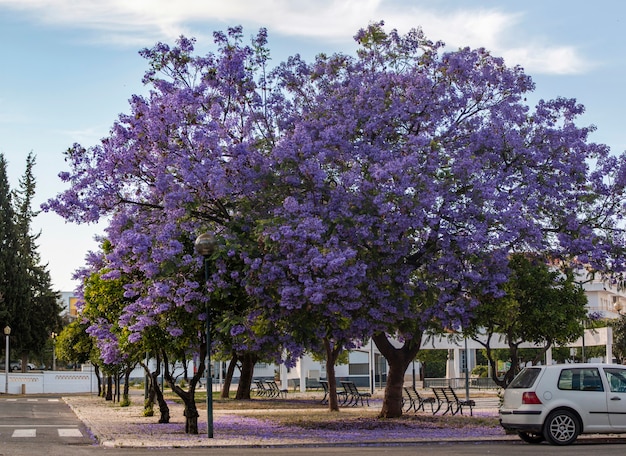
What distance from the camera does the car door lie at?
61.6 ft

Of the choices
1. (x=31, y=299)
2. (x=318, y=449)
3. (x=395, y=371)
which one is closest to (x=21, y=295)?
(x=31, y=299)

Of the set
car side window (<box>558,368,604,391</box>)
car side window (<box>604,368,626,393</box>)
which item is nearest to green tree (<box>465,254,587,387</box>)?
car side window (<box>604,368,626,393</box>)

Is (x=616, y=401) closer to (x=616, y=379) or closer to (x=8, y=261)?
(x=616, y=379)

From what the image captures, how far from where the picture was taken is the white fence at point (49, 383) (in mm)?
64188

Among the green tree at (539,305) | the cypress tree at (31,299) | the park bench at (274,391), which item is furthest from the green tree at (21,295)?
the green tree at (539,305)

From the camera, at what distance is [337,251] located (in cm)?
2081

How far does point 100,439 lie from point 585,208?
13.7m

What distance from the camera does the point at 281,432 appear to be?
23094 mm

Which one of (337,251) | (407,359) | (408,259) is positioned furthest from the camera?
(407,359)

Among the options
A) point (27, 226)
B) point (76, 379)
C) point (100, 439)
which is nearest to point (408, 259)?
point (100, 439)

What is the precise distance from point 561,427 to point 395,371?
923 cm

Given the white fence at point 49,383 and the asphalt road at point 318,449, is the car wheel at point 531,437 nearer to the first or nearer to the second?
the asphalt road at point 318,449

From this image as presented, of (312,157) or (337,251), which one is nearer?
(337,251)

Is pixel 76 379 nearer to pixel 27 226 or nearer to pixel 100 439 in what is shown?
pixel 27 226
